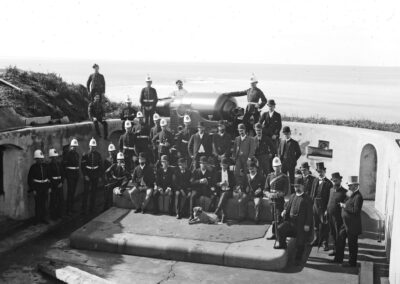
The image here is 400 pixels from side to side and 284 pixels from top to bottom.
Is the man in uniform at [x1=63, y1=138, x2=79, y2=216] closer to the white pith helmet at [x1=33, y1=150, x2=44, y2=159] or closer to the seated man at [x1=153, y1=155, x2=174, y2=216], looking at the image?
the white pith helmet at [x1=33, y1=150, x2=44, y2=159]

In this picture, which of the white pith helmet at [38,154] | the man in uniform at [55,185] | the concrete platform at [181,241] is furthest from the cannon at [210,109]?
the white pith helmet at [38,154]

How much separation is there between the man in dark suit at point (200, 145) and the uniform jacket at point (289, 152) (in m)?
1.74

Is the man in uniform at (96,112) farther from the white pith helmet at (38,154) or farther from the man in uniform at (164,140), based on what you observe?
the white pith helmet at (38,154)

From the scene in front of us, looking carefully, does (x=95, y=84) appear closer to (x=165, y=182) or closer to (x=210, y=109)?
(x=210, y=109)

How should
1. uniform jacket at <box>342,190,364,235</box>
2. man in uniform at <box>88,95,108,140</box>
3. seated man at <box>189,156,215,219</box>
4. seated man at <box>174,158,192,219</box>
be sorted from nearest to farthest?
uniform jacket at <box>342,190,364,235</box>, seated man at <box>189,156,215,219</box>, seated man at <box>174,158,192,219</box>, man in uniform at <box>88,95,108,140</box>

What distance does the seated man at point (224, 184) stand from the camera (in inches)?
474

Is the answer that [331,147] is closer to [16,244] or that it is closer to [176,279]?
[176,279]

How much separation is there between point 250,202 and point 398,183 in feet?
13.1

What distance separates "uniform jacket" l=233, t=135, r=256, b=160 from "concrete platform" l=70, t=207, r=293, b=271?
1.77 m

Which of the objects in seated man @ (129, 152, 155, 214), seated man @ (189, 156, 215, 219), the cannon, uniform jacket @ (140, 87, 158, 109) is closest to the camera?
seated man @ (189, 156, 215, 219)

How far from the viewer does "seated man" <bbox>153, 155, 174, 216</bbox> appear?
12.5m

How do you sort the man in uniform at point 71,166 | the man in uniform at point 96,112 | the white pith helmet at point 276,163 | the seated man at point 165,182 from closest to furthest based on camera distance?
the white pith helmet at point 276,163
the seated man at point 165,182
the man in uniform at point 71,166
the man in uniform at point 96,112

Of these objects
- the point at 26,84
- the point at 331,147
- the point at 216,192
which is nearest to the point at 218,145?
the point at 216,192

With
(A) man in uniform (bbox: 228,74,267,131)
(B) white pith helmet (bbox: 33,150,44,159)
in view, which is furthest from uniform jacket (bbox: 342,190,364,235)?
(B) white pith helmet (bbox: 33,150,44,159)
